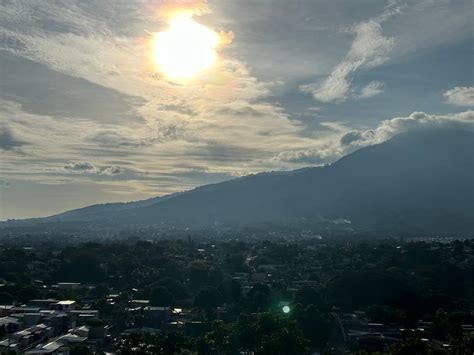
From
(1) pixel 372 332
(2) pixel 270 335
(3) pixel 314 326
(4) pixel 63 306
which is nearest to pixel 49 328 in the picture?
(4) pixel 63 306

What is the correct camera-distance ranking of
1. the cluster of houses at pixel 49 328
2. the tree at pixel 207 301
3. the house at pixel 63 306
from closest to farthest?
the cluster of houses at pixel 49 328 < the tree at pixel 207 301 < the house at pixel 63 306

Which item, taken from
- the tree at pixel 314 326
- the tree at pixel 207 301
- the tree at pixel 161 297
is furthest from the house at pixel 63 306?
the tree at pixel 314 326

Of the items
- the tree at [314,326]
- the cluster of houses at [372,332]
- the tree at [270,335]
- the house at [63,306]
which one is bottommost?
the cluster of houses at [372,332]

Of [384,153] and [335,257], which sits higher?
[384,153]

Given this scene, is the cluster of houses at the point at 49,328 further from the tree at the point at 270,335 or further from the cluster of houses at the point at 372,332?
the cluster of houses at the point at 372,332

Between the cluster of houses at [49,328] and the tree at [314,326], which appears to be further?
the tree at [314,326]

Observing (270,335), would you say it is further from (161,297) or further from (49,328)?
(161,297)

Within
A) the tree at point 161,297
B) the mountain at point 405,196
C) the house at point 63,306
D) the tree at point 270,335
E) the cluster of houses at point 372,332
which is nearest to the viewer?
the tree at point 270,335

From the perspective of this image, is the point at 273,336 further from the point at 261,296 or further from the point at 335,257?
the point at 335,257

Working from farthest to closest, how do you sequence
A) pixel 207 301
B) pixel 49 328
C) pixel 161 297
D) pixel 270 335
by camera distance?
pixel 161 297, pixel 207 301, pixel 49 328, pixel 270 335

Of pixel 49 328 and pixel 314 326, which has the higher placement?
pixel 49 328

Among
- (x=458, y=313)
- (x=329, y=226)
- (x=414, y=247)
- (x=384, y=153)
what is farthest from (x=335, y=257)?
(x=384, y=153)
